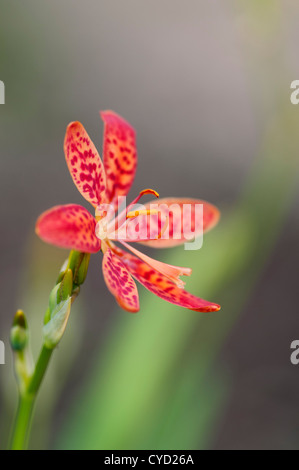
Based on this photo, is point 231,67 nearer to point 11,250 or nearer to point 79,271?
point 11,250

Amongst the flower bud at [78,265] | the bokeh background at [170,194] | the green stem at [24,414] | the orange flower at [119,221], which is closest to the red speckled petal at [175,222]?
the orange flower at [119,221]

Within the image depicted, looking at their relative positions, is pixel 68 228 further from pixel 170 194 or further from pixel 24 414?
pixel 170 194

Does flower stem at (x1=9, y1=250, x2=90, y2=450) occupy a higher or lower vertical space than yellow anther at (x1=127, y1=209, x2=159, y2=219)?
lower

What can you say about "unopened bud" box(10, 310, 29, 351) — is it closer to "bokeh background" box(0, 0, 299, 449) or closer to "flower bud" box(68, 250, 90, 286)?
"flower bud" box(68, 250, 90, 286)

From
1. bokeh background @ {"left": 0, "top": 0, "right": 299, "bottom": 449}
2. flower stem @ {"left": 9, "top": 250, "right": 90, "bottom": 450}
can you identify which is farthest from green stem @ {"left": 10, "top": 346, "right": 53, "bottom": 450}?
bokeh background @ {"left": 0, "top": 0, "right": 299, "bottom": 449}

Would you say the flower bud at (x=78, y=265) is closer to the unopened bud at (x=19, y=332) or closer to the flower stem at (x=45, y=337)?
the flower stem at (x=45, y=337)

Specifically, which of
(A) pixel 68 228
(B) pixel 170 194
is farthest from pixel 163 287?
(B) pixel 170 194

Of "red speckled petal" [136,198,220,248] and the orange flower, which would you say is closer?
the orange flower
